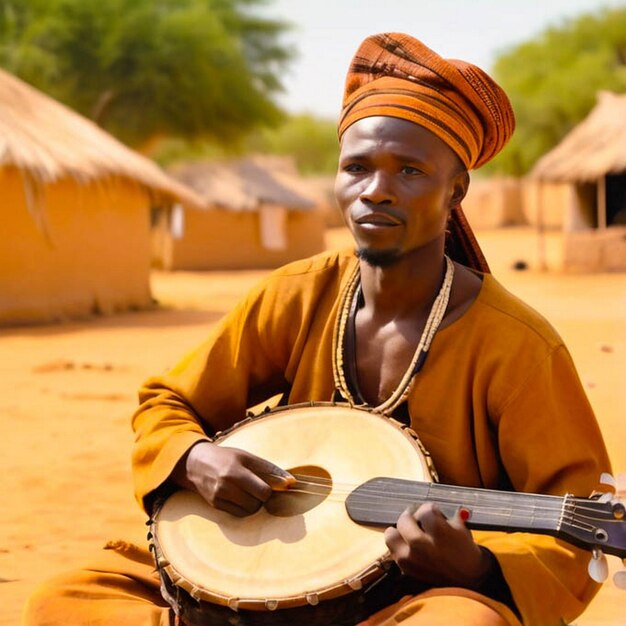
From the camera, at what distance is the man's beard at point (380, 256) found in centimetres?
237

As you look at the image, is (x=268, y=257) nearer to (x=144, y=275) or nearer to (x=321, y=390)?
(x=144, y=275)

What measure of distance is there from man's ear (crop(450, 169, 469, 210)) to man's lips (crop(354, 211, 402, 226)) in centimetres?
20

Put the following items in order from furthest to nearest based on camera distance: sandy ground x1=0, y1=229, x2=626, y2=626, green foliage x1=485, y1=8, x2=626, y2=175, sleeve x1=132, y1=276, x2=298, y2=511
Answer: green foliage x1=485, y1=8, x2=626, y2=175 → sandy ground x1=0, y1=229, x2=626, y2=626 → sleeve x1=132, y1=276, x2=298, y2=511

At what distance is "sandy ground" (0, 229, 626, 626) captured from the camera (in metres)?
4.05

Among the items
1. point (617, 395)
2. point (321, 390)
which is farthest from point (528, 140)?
point (321, 390)

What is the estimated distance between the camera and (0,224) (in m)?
12.3

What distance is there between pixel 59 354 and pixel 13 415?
3179 mm

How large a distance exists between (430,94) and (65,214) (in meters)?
11.4

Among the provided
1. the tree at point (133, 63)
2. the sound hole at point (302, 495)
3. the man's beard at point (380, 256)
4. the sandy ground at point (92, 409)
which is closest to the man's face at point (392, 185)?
A: the man's beard at point (380, 256)

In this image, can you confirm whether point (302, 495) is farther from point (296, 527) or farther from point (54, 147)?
point (54, 147)

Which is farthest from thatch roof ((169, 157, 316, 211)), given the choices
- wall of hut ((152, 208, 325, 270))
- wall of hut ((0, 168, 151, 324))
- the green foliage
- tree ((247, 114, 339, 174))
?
tree ((247, 114, 339, 174))

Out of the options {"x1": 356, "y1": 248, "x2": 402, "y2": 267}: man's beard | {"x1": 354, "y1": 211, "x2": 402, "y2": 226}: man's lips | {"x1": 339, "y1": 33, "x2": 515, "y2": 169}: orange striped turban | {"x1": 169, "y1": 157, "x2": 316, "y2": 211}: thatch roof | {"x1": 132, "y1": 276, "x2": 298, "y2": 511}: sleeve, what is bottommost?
{"x1": 169, "y1": 157, "x2": 316, "y2": 211}: thatch roof

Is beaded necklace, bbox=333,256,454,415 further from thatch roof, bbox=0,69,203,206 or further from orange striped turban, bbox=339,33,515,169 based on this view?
thatch roof, bbox=0,69,203,206

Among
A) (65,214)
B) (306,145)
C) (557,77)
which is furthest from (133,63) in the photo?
(306,145)
